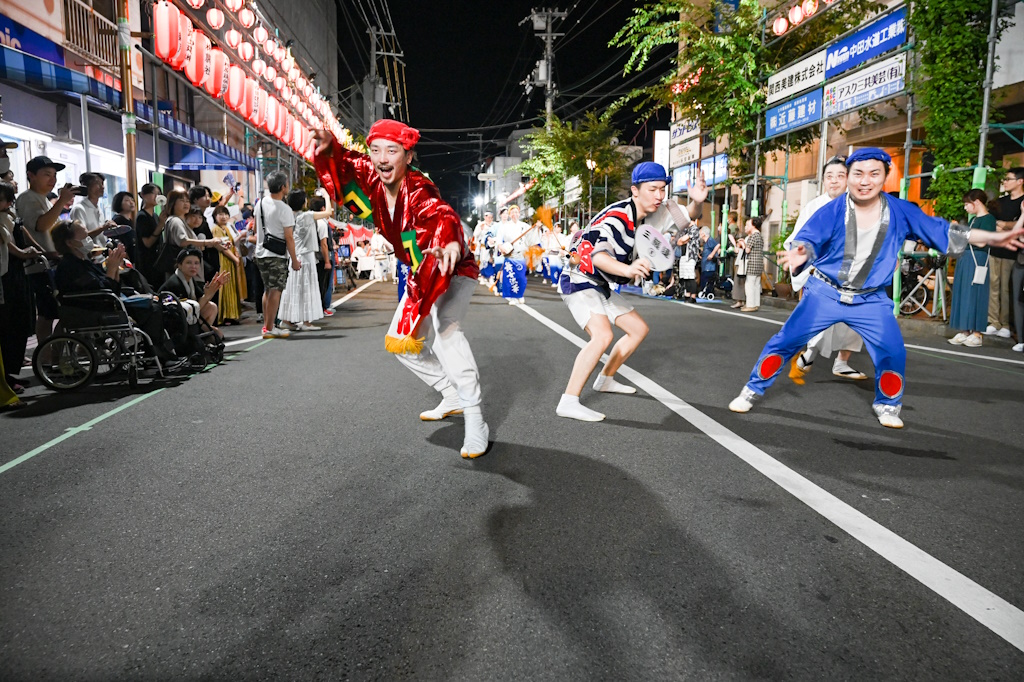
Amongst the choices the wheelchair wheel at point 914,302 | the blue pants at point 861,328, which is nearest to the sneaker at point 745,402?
the blue pants at point 861,328

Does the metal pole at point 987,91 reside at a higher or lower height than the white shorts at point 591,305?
higher

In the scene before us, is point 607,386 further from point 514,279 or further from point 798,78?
point 798,78

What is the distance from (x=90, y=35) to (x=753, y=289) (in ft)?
49.8

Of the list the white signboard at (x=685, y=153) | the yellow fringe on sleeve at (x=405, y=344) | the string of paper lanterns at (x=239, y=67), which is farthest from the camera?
the white signboard at (x=685, y=153)

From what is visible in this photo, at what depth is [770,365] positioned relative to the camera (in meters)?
5.01

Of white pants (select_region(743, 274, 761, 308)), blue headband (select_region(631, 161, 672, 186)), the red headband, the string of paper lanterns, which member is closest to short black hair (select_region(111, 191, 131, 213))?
the string of paper lanterns

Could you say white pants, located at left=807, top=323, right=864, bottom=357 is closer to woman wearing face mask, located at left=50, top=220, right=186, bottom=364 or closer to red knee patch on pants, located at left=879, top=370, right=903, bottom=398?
red knee patch on pants, located at left=879, top=370, right=903, bottom=398

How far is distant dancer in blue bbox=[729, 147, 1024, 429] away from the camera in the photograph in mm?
4484

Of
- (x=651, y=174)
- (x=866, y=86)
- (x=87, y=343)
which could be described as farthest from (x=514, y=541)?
(x=866, y=86)

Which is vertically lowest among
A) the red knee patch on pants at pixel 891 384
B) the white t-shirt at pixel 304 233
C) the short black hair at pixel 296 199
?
the red knee patch on pants at pixel 891 384

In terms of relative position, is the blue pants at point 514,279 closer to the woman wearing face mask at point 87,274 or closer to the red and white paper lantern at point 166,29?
the red and white paper lantern at point 166,29

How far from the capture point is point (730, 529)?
119 inches

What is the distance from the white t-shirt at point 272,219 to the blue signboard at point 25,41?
20.8ft

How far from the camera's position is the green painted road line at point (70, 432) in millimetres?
4027
